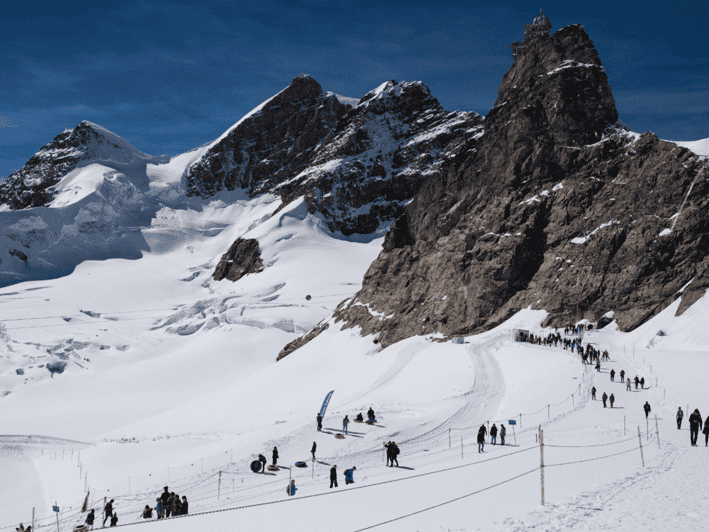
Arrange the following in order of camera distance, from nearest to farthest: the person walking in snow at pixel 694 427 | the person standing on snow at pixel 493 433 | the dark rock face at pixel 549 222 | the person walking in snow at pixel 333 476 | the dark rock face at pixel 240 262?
the person walking in snow at pixel 333 476 < the person walking in snow at pixel 694 427 < the person standing on snow at pixel 493 433 < the dark rock face at pixel 549 222 < the dark rock face at pixel 240 262

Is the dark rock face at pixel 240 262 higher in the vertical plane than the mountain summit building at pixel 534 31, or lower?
lower

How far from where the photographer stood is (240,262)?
141 m

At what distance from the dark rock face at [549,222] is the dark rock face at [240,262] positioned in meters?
62.8

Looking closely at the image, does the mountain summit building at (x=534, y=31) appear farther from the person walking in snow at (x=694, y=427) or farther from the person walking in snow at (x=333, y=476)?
the person walking in snow at (x=333, y=476)

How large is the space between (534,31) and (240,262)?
90547 millimetres

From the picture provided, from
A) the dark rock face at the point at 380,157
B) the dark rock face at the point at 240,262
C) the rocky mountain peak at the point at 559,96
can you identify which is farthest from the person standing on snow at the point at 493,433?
the dark rock face at the point at 380,157

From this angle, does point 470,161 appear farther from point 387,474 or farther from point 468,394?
point 387,474

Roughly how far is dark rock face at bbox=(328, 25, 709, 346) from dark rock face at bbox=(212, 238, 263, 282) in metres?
62.8

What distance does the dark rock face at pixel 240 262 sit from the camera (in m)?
137

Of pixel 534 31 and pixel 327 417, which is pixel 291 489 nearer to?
pixel 327 417

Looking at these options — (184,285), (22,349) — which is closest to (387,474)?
(22,349)

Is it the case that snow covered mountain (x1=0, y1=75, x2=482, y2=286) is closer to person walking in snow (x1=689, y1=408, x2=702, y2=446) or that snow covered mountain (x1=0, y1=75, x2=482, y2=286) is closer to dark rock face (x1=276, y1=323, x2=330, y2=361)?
dark rock face (x1=276, y1=323, x2=330, y2=361)

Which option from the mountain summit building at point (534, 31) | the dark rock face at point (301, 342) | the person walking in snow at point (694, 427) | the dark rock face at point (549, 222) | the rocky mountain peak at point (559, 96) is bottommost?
the dark rock face at point (301, 342)

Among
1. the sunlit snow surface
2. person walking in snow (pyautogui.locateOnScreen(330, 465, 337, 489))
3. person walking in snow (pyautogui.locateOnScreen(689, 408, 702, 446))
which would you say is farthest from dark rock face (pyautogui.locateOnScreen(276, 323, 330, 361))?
person walking in snow (pyautogui.locateOnScreen(689, 408, 702, 446))
